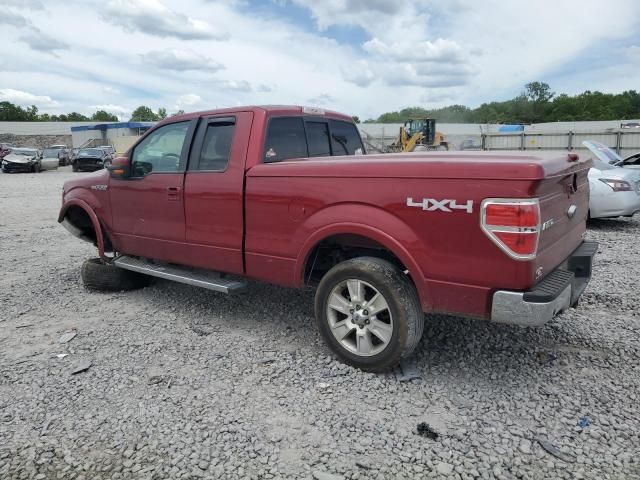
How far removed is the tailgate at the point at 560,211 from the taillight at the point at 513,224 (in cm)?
11

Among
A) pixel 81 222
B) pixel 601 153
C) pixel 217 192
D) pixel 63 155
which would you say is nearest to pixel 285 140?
pixel 217 192

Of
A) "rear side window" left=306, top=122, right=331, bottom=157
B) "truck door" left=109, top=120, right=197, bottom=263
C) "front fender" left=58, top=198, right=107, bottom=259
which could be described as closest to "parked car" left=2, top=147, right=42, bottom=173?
"front fender" left=58, top=198, right=107, bottom=259

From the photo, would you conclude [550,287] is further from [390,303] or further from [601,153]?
[601,153]

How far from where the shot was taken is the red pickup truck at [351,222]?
304 cm

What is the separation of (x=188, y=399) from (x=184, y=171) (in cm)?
219

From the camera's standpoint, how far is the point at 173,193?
4781 mm

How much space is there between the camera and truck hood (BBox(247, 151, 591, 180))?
9.64 feet

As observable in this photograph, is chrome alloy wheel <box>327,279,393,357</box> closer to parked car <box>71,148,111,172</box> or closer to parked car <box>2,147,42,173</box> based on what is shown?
parked car <box>71,148,111,172</box>

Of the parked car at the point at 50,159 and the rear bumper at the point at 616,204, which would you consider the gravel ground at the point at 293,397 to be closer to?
the rear bumper at the point at 616,204

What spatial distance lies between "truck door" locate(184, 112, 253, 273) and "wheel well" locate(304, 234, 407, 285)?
A: 0.65m

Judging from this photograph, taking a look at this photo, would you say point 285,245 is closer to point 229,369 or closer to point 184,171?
point 229,369

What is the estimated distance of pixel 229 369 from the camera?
3.82m

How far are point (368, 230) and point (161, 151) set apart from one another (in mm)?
2628

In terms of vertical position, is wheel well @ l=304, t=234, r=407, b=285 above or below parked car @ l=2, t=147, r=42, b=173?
below
